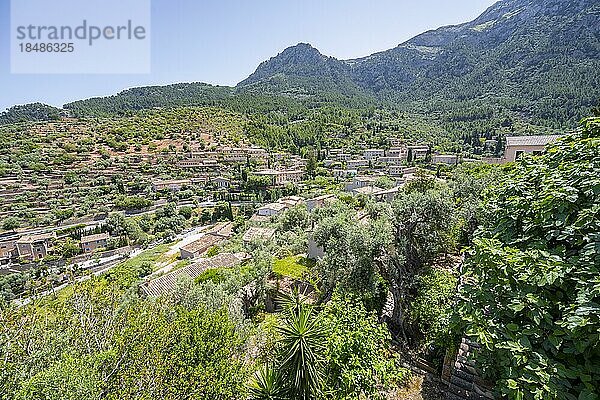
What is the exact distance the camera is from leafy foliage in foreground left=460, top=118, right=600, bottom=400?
2785mm

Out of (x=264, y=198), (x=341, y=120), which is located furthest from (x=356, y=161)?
(x=341, y=120)

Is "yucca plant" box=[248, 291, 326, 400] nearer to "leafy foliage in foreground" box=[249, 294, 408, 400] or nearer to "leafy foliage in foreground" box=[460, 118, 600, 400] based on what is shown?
"leafy foliage in foreground" box=[249, 294, 408, 400]

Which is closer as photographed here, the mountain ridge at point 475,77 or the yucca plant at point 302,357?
the yucca plant at point 302,357

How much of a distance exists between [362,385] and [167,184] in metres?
62.1

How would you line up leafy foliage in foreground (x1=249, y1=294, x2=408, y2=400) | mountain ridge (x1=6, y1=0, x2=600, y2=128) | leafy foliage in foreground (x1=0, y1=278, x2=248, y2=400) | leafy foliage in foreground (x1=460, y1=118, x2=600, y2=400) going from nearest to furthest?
leafy foliage in foreground (x1=460, y1=118, x2=600, y2=400), leafy foliage in foreground (x1=0, y1=278, x2=248, y2=400), leafy foliage in foreground (x1=249, y1=294, x2=408, y2=400), mountain ridge (x1=6, y1=0, x2=600, y2=128)

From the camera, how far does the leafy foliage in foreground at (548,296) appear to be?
9.14 ft

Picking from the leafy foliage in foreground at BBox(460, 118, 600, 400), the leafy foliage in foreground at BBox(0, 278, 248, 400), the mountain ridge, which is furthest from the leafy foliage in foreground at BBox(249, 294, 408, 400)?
the mountain ridge

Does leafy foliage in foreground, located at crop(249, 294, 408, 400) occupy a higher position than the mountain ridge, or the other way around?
the mountain ridge

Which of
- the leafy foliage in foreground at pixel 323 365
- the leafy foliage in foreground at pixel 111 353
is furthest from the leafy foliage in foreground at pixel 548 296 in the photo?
the leafy foliage in foreground at pixel 111 353

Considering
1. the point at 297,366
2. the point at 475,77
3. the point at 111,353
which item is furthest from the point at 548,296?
the point at 475,77

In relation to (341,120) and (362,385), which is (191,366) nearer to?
(362,385)

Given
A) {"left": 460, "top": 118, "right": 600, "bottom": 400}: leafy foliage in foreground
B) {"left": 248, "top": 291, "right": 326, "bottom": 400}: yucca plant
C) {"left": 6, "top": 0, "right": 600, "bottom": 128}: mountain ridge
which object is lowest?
{"left": 248, "top": 291, "right": 326, "bottom": 400}: yucca plant

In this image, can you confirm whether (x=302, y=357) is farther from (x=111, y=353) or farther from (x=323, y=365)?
(x=111, y=353)

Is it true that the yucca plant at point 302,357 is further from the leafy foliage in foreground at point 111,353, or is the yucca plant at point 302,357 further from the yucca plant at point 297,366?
the leafy foliage in foreground at point 111,353
